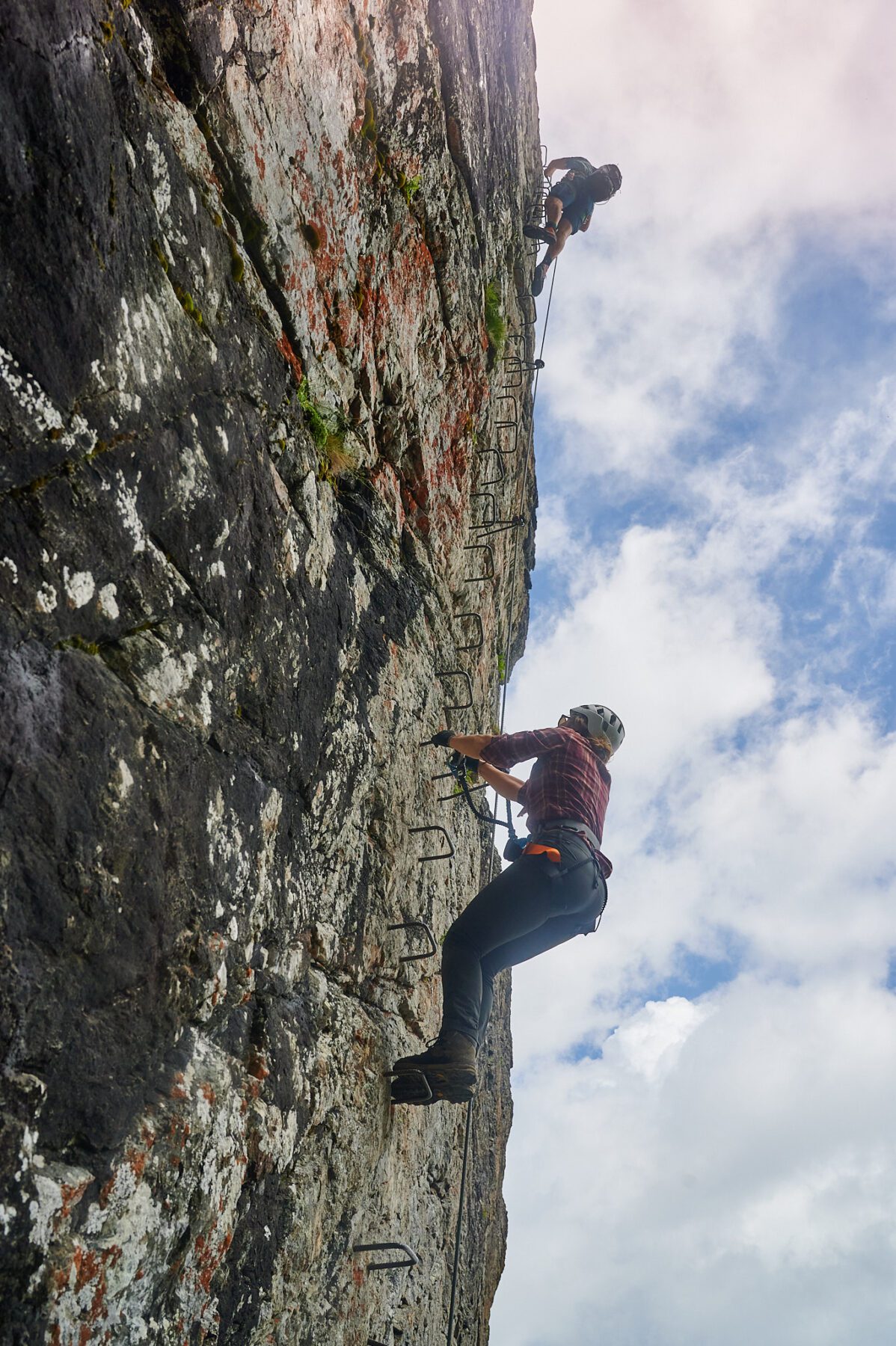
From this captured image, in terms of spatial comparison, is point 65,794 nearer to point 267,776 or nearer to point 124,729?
point 124,729

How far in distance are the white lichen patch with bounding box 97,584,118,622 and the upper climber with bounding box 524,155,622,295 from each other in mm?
10232

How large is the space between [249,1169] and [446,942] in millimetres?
1892

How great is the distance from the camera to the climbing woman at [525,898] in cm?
521

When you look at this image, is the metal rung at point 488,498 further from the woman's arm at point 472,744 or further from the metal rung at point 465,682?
the woman's arm at point 472,744

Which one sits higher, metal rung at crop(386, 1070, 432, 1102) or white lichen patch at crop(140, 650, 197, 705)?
white lichen patch at crop(140, 650, 197, 705)

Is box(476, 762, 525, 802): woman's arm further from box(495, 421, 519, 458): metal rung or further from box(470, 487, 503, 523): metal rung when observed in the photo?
box(495, 421, 519, 458): metal rung

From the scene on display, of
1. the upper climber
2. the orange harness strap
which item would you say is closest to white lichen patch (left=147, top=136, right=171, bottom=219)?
the orange harness strap

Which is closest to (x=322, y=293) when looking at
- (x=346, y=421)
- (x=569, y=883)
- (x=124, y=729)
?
(x=346, y=421)

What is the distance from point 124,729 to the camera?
302cm

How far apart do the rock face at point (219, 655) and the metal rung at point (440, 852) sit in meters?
0.04

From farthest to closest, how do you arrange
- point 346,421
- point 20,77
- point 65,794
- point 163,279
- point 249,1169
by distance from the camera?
point 346,421 → point 249,1169 → point 163,279 → point 65,794 → point 20,77

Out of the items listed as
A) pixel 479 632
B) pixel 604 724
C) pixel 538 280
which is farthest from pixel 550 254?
pixel 604 724

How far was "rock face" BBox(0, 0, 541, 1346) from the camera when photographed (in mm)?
2627

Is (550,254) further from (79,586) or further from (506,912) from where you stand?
(79,586)
